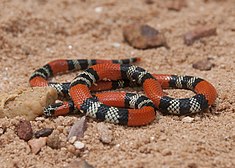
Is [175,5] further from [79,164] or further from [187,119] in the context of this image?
[79,164]

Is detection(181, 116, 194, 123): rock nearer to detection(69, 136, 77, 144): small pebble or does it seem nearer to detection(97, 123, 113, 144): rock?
detection(97, 123, 113, 144): rock

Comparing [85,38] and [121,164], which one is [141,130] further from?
[85,38]

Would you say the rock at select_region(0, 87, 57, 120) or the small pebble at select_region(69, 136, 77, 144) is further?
the rock at select_region(0, 87, 57, 120)

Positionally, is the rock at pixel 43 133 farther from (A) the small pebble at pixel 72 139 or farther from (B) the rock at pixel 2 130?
(B) the rock at pixel 2 130

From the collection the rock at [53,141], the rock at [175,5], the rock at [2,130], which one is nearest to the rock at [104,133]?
the rock at [53,141]

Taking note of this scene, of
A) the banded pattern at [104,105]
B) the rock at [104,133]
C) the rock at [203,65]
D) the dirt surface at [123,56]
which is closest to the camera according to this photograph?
the dirt surface at [123,56]

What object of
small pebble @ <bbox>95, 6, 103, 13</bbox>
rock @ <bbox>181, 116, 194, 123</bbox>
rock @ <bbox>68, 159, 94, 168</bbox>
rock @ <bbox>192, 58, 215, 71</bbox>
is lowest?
rock @ <bbox>68, 159, 94, 168</bbox>

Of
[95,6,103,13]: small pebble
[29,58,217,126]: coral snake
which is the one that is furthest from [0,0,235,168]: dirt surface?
[29,58,217,126]: coral snake
